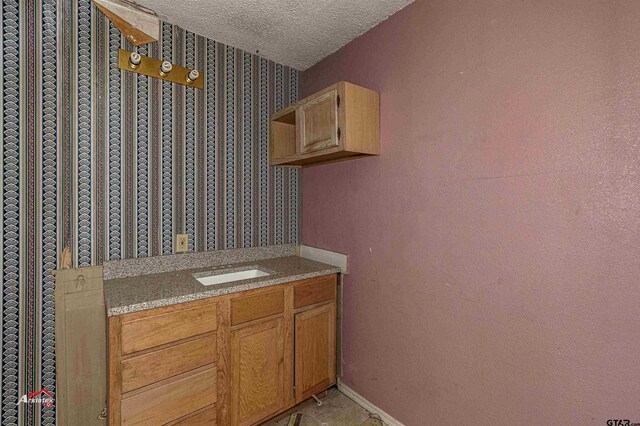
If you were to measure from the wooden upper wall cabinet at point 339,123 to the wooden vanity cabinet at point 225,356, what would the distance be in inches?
34.7

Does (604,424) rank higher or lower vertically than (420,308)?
lower

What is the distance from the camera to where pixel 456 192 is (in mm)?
1514

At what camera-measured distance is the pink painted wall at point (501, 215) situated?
41.5 inches

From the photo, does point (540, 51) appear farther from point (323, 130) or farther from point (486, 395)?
point (486, 395)

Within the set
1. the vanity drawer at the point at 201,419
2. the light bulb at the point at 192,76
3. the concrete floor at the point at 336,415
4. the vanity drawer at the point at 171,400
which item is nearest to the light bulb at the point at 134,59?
the light bulb at the point at 192,76

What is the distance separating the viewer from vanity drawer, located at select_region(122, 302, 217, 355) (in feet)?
4.39

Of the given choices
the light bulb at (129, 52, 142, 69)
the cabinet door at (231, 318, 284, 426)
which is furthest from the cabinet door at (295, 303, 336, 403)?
the light bulb at (129, 52, 142, 69)

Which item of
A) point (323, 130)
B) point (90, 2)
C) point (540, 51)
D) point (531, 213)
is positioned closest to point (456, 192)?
point (531, 213)

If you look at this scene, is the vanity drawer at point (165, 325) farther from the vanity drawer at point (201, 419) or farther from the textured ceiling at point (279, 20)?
the textured ceiling at point (279, 20)

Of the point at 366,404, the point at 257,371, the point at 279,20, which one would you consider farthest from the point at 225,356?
the point at 279,20

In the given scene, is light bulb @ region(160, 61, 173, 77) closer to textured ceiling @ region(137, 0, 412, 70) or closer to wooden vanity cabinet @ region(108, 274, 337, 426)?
textured ceiling @ region(137, 0, 412, 70)

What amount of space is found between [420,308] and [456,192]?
2.24 feet

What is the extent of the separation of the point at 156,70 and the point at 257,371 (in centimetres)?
195

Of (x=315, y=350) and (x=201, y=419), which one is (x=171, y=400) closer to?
(x=201, y=419)
